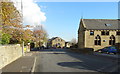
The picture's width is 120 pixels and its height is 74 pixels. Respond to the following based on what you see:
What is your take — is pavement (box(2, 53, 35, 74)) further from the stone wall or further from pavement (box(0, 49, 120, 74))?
the stone wall

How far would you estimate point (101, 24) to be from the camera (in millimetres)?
46125

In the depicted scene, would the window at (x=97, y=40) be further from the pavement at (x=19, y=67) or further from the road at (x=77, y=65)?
the pavement at (x=19, y=67)

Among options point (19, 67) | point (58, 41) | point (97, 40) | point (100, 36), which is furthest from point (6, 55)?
point (58, 41)

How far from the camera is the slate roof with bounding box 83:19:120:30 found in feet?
146

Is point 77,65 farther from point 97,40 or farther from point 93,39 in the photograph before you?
point 97,40

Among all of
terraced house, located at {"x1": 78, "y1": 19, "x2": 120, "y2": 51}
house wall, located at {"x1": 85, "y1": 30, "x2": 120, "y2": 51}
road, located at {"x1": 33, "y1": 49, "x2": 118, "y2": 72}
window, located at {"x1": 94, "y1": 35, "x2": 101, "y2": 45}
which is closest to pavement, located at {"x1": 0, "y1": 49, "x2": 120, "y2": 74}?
road, located at {"x1": 33, "y1": 49, "x2": 118, "y2": 72}

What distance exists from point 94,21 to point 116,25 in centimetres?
622

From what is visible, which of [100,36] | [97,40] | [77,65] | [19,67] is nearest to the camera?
[19,67]

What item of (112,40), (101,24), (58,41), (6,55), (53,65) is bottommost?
(53,65)

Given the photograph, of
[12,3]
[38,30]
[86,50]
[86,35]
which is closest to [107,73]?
[12,3]

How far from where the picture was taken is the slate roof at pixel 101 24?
1753 inches

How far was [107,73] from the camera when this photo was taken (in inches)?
398

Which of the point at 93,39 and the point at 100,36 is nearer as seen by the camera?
the point at 93,39

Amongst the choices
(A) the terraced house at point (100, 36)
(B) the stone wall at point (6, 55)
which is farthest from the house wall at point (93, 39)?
(B) the stone wall at point (6, 55)
